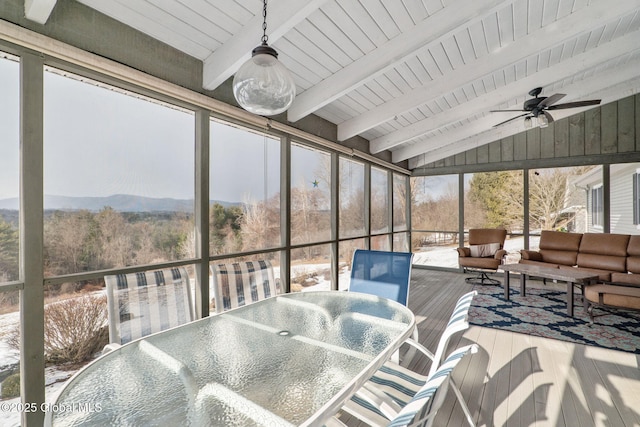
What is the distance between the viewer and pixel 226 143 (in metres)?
2.99

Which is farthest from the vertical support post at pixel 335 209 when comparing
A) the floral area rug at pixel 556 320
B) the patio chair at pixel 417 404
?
the patio chair at pixel 417 404

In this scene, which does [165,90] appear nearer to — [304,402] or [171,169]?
[171,169]

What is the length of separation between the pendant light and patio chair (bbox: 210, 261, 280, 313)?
1.28 m

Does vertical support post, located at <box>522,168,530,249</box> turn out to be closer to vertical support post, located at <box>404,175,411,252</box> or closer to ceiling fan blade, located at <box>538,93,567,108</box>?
vertical support post, located at <box>404,175,411,252</box>

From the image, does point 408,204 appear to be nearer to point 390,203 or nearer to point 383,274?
point 390,203

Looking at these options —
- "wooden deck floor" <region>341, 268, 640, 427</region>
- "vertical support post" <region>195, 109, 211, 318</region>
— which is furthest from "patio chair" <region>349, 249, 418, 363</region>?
"vertical support post" <region>195, 109, 211, 318</region>

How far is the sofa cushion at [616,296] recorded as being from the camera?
11.1 ft

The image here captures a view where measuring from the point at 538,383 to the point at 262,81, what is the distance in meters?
2.87

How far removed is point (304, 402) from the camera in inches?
40.4

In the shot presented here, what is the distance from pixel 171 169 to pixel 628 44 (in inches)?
188

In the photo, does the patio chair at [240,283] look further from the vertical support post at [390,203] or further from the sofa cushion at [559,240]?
the sofa cushion at [559,240]

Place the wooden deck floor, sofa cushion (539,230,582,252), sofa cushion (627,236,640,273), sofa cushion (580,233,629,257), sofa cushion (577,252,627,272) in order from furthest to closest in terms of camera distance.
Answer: sofa cushion (539,230,582,252) → sofa cushion (580,233,629,257) → sofa cushion (577,252,627,272) → sofa cushion (627,236,640,273) → the wooden deck floor

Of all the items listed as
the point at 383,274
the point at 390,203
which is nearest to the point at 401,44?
the point at 383,274

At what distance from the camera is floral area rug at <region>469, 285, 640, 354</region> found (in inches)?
126
